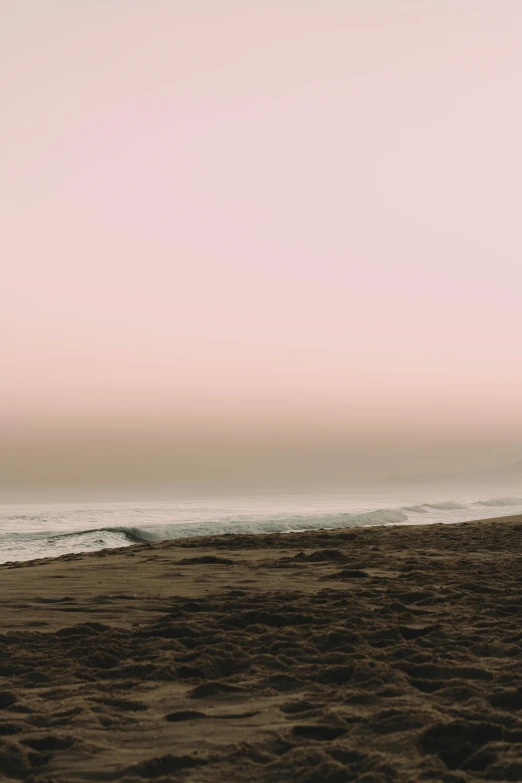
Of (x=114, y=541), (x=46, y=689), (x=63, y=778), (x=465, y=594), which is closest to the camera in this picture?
(x=63, y=778)

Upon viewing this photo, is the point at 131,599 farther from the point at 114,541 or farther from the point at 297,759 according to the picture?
the point at 114,541

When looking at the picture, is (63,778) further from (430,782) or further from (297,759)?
(430,782)

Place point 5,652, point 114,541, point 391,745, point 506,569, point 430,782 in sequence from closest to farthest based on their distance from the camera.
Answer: point 430,782 < point 391,745 < point 5,652 < point 506,569 < point 114,541

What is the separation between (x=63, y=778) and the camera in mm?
3115

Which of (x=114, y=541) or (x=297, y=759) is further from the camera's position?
(x=114, y=541)

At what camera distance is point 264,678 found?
4543mm

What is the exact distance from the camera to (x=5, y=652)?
17.0ft

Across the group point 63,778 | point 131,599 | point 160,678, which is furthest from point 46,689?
point 131,599

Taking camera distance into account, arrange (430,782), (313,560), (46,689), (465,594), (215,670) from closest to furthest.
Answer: (430,782), (46,689), (215,670), (465,594), (313,560)

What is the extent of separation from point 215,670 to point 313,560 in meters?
6.32

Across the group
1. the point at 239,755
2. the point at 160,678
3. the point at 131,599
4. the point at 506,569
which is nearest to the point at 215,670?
the point at 160,678

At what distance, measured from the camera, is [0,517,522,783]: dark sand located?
10.6 feet

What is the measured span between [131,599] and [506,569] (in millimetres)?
4725

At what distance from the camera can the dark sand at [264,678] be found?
322 cm
